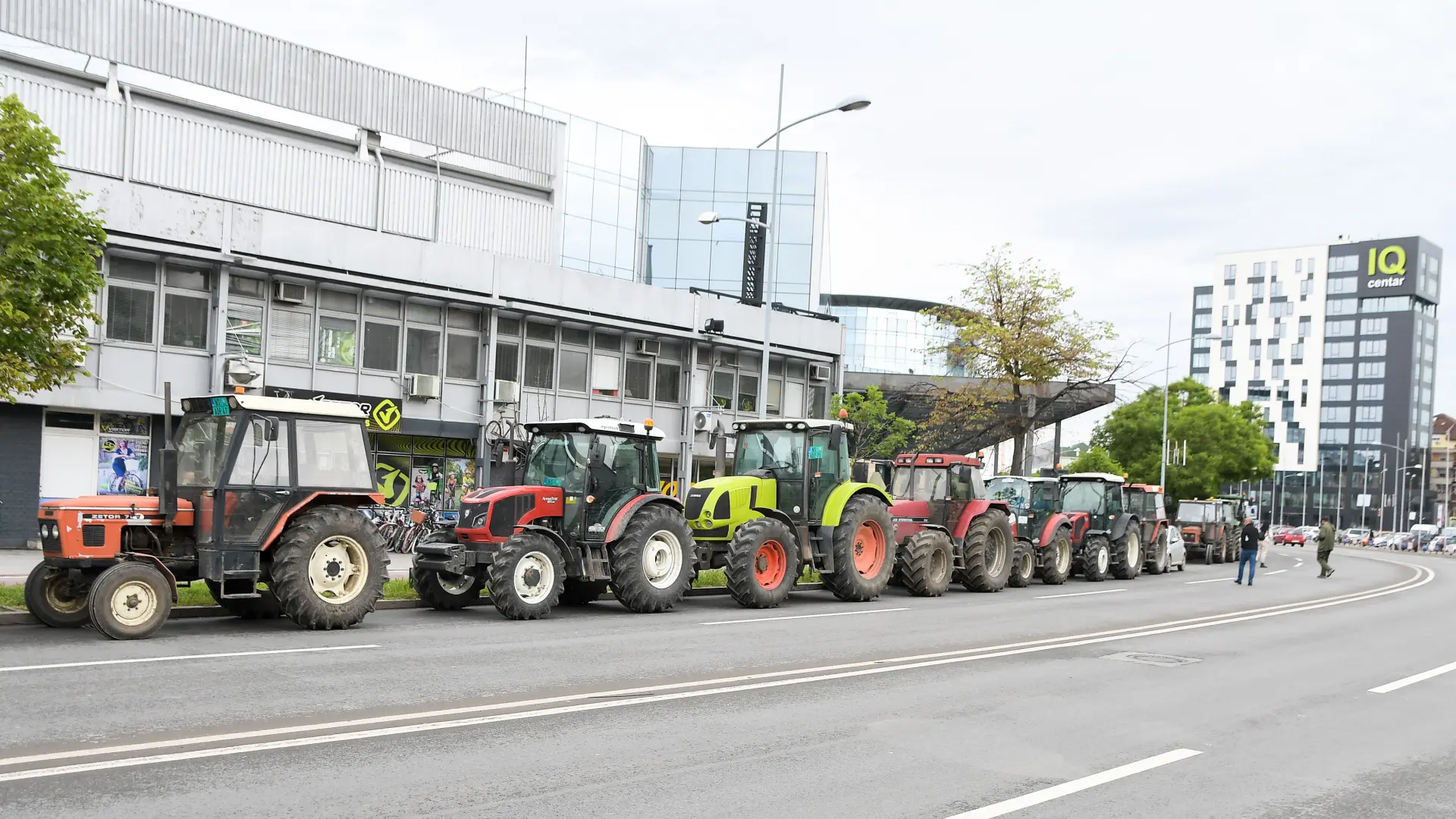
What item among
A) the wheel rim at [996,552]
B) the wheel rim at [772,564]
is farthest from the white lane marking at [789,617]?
the wheel rim at [996,552]

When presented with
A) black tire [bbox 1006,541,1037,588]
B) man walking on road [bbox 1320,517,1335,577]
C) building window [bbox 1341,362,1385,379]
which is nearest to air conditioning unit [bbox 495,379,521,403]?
black tire [bbox 1006,541,1037,588]

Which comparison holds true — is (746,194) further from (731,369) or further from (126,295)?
(126,295)

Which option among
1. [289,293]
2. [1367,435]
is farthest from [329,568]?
[1367,435]

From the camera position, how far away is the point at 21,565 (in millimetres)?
18344

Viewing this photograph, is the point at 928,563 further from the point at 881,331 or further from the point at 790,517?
the point at 881,331

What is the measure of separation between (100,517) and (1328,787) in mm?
10823

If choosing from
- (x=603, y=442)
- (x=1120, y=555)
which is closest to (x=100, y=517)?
(x=603, y=442)

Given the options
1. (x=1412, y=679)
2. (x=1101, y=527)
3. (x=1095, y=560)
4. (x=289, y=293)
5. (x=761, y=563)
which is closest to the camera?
(x=1412, y=679)

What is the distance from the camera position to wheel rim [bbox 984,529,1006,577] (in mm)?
22516

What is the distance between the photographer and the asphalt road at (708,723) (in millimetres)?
6227

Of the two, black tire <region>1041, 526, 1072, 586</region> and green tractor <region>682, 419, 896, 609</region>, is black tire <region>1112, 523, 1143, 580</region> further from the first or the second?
green tractor <region>682, 419, 896, 609</region>

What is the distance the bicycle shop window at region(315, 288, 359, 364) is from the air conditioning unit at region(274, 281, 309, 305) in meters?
0.62

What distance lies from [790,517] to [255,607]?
26.1ft

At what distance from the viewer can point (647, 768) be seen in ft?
22.2
